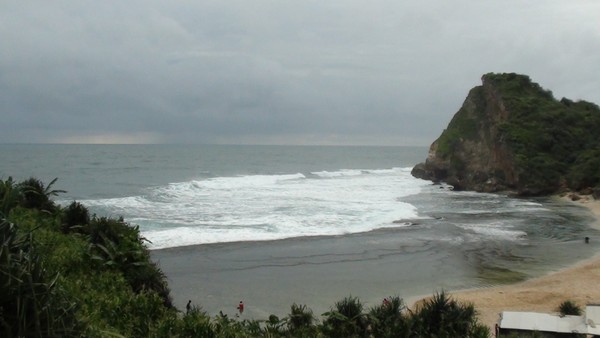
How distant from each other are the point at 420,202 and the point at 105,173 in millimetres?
46164

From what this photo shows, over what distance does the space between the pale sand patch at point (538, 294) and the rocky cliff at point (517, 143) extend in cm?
3519

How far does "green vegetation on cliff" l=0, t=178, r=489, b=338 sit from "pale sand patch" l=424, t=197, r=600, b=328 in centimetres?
603

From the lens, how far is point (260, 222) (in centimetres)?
3475

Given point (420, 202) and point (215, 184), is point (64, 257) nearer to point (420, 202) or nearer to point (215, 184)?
point (420, 202)

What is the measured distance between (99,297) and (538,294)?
53.0 ft

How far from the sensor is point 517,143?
61125mm

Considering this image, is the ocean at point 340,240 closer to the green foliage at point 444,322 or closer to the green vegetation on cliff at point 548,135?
the green vegetation on cliff at point 548,135

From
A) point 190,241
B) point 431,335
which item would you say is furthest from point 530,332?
point 190,241

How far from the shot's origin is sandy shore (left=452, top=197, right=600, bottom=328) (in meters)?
18.5

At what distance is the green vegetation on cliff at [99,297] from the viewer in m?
4.29

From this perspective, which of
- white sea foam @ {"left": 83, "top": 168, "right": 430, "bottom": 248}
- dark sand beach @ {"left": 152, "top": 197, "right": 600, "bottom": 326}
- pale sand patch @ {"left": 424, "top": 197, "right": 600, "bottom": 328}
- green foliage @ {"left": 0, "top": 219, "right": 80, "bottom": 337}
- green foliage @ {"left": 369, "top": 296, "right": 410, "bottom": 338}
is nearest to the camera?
green foliage @ {"left": 0, "top": 219, "right": 80, "bottom": 337}

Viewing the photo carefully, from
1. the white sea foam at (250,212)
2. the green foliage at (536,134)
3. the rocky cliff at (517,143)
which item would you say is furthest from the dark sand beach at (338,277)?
the rocky cliff at (517,143)

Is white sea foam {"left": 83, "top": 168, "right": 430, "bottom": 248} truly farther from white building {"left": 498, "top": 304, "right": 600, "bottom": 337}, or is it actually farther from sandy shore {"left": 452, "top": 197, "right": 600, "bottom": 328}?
white building {"left": 498, "top": 304, "right": 600, "bottom": 337}

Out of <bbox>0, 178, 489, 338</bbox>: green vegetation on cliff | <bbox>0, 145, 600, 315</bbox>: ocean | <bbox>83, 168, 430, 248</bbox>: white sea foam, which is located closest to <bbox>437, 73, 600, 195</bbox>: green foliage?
<bbox>0, 145, 600, 315</bbox>: ocean
